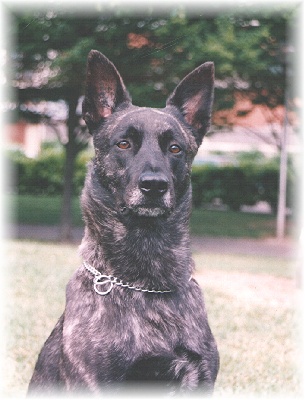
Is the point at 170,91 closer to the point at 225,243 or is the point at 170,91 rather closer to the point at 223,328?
the point at 225,243

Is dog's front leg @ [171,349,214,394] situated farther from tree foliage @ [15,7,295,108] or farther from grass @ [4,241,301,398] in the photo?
tree foliage @ [15,7,295,108]

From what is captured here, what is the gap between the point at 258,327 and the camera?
23.2 ft

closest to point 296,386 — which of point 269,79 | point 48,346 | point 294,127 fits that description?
point 48,346

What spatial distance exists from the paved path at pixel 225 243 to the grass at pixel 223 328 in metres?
4.80

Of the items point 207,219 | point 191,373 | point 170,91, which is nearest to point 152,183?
point 191,373

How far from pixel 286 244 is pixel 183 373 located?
1595cm

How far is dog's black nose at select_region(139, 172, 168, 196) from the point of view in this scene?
3379mm

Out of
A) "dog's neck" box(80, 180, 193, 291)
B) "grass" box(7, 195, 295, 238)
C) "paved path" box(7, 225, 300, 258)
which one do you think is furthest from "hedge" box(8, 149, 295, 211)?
"dog's neck" box(80, 180, 193, 291)

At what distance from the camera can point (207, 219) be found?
77.0 ft

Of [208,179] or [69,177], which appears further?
[208,179]

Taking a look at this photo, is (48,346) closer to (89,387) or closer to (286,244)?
(89,387)

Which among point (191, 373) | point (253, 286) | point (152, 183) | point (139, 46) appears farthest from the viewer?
point (139, 46)

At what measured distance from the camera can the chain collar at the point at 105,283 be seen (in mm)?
3352

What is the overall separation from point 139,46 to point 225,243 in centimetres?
734
